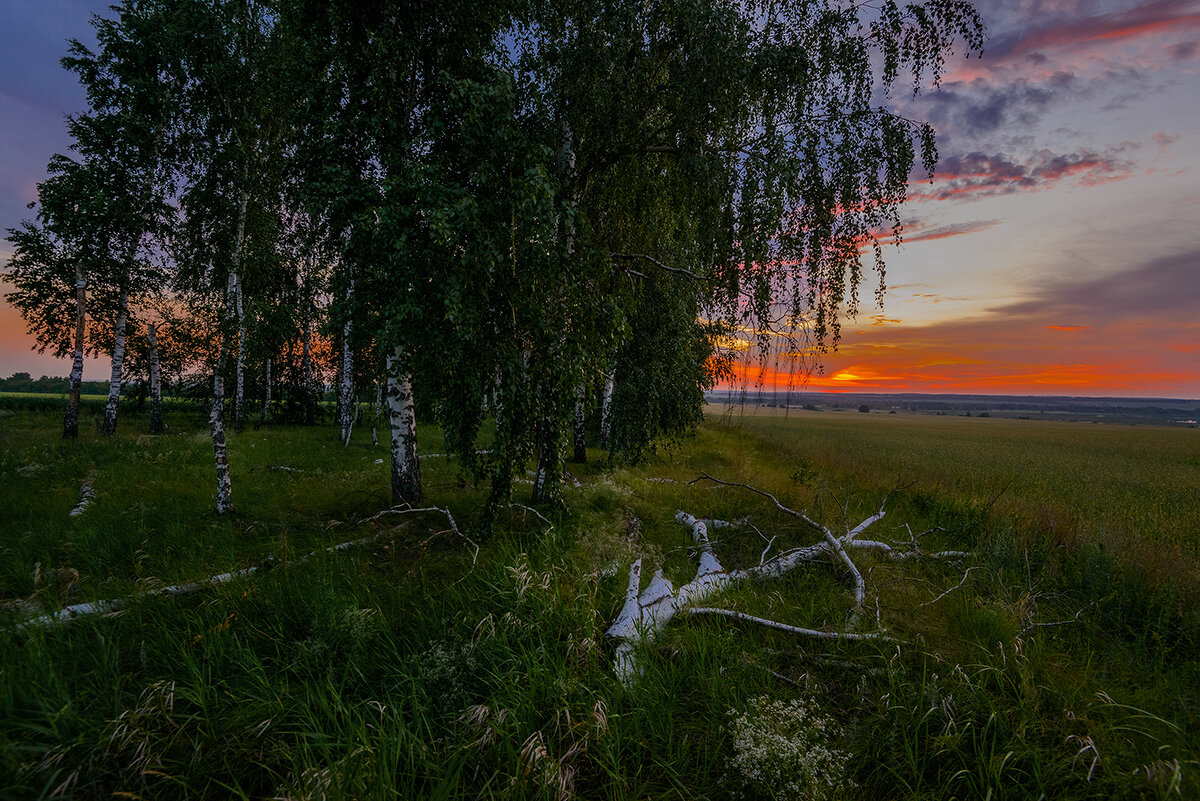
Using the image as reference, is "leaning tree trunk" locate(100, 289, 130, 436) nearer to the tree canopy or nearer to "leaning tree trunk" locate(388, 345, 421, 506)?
the tree canopy

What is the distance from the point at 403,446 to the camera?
26.9ft

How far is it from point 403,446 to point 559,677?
6.35 metres

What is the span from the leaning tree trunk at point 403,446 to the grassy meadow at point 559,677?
122 cm

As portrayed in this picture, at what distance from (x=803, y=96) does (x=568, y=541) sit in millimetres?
8573

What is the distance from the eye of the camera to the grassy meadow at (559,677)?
259cm

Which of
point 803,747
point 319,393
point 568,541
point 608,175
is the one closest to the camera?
point 803,747

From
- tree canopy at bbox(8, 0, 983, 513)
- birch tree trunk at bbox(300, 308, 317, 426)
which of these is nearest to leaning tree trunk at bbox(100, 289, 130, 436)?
birch tree trunk at bbox(300, 308, 317, 426)

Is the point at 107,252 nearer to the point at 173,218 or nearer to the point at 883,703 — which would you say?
the point at 173,218

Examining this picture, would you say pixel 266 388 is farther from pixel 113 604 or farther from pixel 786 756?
pixel 786 756

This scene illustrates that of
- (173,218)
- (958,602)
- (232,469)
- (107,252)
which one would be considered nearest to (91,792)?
(958,602)

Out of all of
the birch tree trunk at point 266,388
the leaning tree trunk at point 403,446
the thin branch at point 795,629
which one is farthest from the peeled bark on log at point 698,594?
the birch tree trunk at point 266,388

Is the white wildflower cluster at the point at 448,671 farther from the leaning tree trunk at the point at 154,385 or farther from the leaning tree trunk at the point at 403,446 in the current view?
the leaning tree trunk at the point at 154,385

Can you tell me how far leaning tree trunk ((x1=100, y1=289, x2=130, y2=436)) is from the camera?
687 inches

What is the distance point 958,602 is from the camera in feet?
15.6
